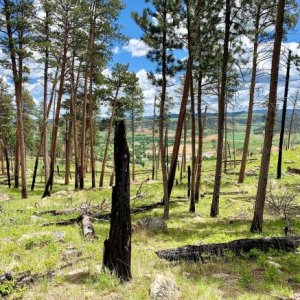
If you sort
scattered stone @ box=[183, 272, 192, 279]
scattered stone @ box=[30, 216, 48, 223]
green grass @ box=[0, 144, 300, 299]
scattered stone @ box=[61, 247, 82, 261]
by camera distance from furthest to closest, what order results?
scattered stone @ box=[30, 216, 48, 223] < scattered stone @ box=[61, 247, 82, 261] < scattered stone @ box=[183, 272, 192, 279] < green grass @ box=[0, 144, 300, 299]

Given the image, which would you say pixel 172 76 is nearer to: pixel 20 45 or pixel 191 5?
pixel 191 5

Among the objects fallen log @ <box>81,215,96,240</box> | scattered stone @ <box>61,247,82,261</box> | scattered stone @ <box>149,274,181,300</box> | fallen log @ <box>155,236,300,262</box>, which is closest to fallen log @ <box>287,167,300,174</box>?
fallen log @ <box>155,236,300,262</box>

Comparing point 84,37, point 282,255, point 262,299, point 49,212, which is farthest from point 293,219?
point 84,37

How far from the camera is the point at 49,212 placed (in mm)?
18219

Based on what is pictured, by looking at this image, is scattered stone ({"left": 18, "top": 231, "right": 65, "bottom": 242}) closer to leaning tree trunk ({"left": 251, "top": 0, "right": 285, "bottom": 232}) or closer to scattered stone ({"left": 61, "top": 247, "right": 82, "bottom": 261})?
scattered stone ({"left": 61, "top": 247, "right": 82, "bottom": 261})

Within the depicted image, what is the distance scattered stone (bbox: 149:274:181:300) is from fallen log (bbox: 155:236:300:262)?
2.62 meters

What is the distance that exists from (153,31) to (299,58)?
11.0 m

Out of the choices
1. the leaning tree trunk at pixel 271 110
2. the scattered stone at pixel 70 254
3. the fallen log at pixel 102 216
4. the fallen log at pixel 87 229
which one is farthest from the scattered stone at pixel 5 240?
the leaning tree trunk at pixel 271 110

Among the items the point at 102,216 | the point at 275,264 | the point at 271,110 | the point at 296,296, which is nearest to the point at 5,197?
the point at 102,216

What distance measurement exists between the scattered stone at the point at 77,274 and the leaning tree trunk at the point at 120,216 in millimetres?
716

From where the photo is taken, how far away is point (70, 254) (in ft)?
31.4

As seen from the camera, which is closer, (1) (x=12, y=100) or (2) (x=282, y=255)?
A: (2) (x=282, y=255)

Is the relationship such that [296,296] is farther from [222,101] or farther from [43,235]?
[222,101]

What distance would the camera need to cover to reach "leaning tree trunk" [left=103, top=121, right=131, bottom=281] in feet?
24.0
